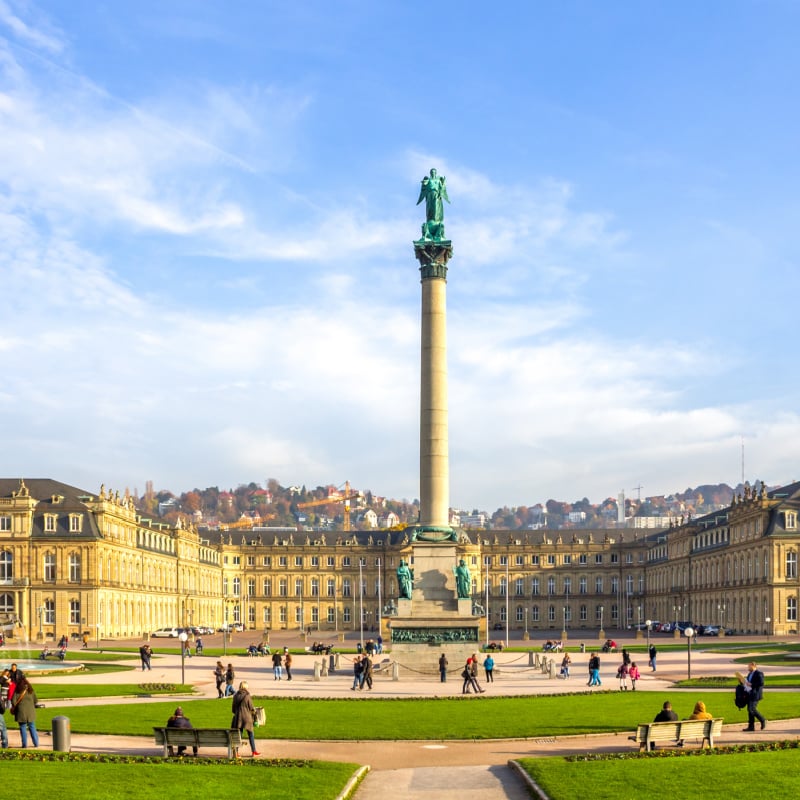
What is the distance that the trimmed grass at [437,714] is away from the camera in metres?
36.9

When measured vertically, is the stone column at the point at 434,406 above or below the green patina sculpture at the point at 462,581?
above

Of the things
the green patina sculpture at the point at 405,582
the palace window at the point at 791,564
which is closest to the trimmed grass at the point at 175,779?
the green patina sculpture at the point at 405,582

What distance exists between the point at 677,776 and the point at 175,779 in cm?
1104

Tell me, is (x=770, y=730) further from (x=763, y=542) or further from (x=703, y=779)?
(x=763, y=542)

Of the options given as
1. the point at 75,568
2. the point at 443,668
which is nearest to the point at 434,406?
the point at 443,668

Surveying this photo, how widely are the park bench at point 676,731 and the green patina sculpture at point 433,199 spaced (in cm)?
4504

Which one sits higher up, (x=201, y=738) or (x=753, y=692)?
(x=753, y=692)

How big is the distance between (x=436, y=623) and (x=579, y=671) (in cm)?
1296

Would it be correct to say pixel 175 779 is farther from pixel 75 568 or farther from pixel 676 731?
pixel 75 568

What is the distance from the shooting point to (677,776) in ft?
86.4

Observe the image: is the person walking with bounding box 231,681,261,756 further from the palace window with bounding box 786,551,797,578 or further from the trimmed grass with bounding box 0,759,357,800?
the palace window with bounding box 786,551,797,578

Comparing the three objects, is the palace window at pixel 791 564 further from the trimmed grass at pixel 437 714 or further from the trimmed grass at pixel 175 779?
the trimmed grass at pixel 175 779

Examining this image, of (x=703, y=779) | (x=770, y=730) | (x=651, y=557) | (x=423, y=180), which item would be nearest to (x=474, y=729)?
(x=770, y=730)

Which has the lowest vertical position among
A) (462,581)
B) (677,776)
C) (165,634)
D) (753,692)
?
(165,634)
